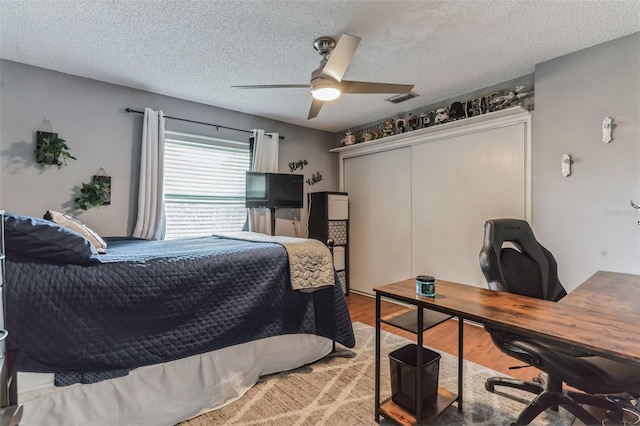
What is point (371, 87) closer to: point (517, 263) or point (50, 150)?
point (517, 263)

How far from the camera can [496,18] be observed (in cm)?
192

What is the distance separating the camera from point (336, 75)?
1972 mm

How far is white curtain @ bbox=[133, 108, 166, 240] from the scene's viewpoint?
300 cm

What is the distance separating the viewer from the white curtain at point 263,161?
3.74m

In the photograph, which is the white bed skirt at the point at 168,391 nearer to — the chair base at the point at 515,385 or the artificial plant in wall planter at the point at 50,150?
→ the chair base at the point at 515,385

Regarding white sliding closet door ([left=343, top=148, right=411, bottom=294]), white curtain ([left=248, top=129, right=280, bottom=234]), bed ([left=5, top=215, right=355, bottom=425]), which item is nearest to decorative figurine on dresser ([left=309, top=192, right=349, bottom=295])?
white sliding closet door ([left=343, top=148, right=411, bottom=294])

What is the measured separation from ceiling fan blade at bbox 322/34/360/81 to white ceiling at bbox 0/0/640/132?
0.20 m

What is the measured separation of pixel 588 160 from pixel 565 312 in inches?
68.8

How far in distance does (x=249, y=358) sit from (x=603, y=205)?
272cm

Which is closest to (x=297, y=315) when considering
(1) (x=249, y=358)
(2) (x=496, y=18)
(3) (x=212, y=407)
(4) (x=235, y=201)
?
(1) (x=249, y=358)

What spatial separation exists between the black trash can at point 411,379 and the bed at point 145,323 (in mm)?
746

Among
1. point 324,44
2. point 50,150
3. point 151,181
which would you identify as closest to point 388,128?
point 324,44

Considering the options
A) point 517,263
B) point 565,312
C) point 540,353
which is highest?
point 517,263

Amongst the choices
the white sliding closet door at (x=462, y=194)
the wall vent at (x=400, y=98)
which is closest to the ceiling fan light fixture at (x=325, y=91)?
the wall vent at (x=400, y=98)
